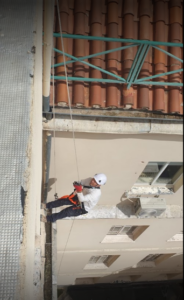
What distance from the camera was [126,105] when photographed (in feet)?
15.2

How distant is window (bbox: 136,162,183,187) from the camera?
6236 millimetres

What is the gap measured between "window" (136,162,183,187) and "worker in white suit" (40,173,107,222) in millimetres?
1885

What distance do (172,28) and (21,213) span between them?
407 centimetres

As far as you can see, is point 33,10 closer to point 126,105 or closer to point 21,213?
point 126,105

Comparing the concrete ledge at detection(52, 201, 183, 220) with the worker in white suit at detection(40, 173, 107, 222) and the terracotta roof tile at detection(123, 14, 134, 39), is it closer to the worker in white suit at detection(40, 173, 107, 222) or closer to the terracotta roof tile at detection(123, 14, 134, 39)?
the worker in white suit at detection(40, 173, 107, 222)

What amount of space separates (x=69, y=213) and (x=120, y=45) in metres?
3.45

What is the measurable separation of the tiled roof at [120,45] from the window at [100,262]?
7.76 meters

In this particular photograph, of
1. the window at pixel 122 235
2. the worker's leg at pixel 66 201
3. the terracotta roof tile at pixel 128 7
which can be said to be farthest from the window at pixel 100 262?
the terracotta roof tile at pixel 128 7

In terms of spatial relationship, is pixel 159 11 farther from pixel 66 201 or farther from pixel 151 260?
pixel 151 260

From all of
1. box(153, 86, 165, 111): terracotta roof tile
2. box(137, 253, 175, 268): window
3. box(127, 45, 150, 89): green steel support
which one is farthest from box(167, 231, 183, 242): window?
box(127, 45, 150, 89): green steel support

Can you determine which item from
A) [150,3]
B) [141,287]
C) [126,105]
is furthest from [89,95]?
[141,287]

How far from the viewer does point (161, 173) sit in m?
6.48

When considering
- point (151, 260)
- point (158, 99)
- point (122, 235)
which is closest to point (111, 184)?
point (158, 99)

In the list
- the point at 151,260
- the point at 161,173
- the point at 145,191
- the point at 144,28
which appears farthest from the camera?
the point at 151,260
